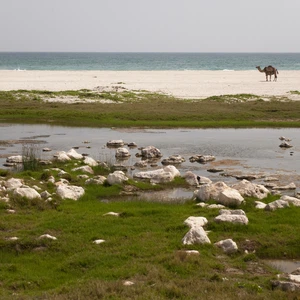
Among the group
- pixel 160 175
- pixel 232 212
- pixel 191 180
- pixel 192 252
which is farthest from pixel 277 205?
pixel 160 175

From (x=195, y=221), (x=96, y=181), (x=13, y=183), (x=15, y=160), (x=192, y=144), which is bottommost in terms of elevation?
(x=192, y=144)

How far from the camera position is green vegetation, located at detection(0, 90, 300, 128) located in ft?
113

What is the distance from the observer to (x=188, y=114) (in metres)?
36.4

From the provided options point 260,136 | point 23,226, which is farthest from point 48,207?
point 260,136

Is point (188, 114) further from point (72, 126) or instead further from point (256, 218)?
point (256, 218)

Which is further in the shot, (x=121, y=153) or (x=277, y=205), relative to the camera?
(x=121, y=153)

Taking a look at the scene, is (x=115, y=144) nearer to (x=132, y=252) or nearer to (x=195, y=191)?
(x=195, y=191)

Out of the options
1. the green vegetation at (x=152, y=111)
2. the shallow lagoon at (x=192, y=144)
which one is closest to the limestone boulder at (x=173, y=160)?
the shallow lagoon at (x=192, y=144)

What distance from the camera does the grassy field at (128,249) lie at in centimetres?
902

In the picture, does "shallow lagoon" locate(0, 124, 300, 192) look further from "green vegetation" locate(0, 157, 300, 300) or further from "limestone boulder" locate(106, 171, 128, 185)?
"green vegetation" locate(0, 157, 300, 300)

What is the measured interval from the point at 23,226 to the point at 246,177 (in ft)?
30.8

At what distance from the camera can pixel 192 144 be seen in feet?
89.1

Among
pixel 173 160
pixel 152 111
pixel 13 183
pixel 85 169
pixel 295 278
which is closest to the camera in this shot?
pixel 295 278

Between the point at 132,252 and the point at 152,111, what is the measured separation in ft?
88.8
